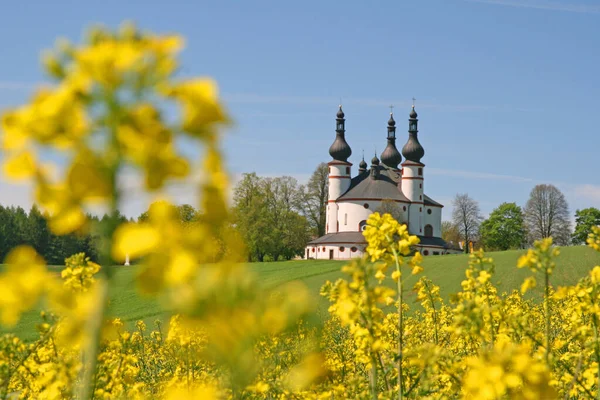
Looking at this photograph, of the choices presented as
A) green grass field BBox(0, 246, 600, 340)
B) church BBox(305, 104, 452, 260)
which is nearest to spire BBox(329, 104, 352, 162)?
church BBox(305, 104, 452, 260)

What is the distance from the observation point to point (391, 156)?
87438mm

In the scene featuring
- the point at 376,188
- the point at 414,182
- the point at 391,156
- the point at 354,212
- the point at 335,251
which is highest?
the point at 391,156

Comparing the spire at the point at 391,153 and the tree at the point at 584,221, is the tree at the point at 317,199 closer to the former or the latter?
the spire at the point at 391,153

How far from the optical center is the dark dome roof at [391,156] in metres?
87.4

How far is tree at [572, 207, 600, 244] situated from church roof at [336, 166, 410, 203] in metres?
23.1

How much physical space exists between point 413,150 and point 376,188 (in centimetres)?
661

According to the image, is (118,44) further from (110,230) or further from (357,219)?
(357,219)

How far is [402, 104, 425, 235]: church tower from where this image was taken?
80750 millimetres

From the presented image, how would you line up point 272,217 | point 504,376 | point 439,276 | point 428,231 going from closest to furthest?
1. point 504,376
2. point 439,276
3. point 272,217
4. point 428,231

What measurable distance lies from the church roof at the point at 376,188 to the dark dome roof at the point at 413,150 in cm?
324

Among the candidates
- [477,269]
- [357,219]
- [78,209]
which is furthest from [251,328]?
[357,219]

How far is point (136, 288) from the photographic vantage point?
106 centimetres

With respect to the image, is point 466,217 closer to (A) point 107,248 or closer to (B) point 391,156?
(B) point 391,156

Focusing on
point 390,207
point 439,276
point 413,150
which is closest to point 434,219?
point 413,150
